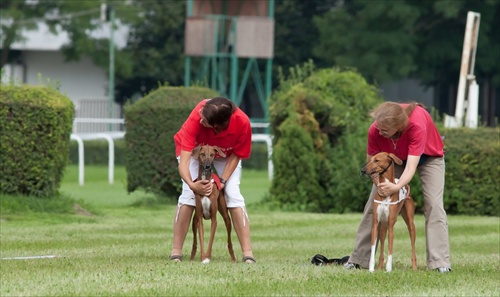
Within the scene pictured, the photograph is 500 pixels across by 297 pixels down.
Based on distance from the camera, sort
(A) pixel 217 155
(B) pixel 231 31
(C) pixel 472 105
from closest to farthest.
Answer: (A) pixel 217 155, (C) pixel 472 105, (B) pixel 231 31

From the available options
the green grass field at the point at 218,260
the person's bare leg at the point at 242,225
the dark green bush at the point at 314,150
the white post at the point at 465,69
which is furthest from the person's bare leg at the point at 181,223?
the white post at the point at 465,69

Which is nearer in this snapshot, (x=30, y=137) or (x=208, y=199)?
(x=208, y=199)

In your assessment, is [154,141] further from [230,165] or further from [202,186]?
[202,186]

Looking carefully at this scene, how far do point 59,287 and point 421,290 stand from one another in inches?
105

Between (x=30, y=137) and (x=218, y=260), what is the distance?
625cm

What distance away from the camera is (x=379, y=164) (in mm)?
10539

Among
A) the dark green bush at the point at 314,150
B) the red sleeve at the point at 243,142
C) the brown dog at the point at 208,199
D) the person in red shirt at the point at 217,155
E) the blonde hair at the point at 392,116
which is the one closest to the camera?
the blonde hair at the point at 392,116

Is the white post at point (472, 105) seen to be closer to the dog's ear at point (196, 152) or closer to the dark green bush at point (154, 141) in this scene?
the dark green bush at point (154, 141)

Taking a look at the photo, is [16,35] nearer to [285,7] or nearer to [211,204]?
[285,7]

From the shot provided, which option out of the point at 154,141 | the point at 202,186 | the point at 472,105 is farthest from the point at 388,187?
the point at 472,105

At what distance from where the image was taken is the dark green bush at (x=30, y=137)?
17312mm

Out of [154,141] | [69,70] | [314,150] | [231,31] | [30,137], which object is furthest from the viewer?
[69,70]

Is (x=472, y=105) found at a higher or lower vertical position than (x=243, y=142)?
lower

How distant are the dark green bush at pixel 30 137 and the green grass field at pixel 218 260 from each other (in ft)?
1.94
